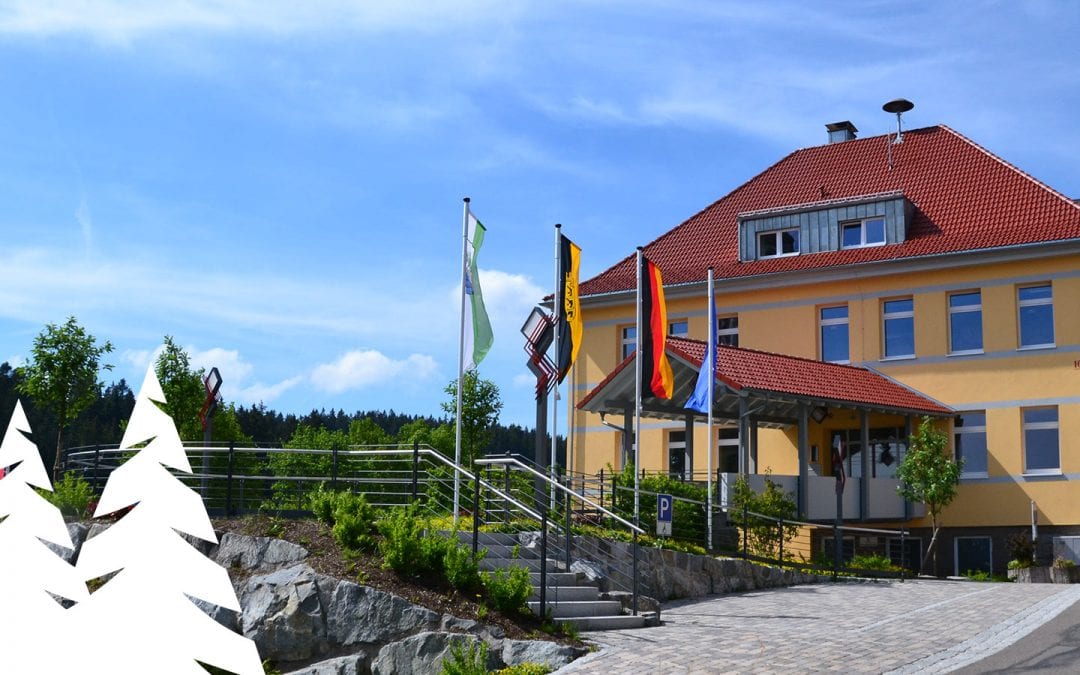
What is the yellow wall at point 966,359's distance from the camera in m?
29.7

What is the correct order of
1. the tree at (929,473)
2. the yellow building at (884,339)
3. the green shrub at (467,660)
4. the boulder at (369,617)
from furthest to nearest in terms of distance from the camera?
the yellow building at (884,339) < the tree at (929,473) < the boulder at (369,617) < the green shrub at (467,660)

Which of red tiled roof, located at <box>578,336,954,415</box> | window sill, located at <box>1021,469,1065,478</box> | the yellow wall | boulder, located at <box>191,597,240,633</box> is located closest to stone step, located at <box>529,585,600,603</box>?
boulder, located at <box>191,597,240,633</box>

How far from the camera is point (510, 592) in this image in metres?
13.6

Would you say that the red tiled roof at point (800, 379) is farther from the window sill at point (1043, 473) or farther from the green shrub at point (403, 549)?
the green shrub at point (403, 549)

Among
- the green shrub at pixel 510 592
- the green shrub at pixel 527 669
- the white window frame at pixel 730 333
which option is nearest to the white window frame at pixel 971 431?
the white window frame at pixel 730 333

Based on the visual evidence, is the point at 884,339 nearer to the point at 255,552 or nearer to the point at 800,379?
the point at 800,379

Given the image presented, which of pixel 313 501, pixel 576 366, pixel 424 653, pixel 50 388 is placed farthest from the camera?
pixel 576 366

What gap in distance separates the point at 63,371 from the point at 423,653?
49.6ft

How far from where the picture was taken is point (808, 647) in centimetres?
1298

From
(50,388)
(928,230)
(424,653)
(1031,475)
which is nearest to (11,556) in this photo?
(424,653)

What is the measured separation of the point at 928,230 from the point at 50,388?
24.2 m

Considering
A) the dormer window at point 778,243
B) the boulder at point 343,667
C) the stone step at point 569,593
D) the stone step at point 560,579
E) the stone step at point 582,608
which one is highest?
the dormer window at point 778,243

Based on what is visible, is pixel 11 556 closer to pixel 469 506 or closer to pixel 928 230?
pixel 469 506

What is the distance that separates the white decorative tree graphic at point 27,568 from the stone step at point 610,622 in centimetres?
1233
